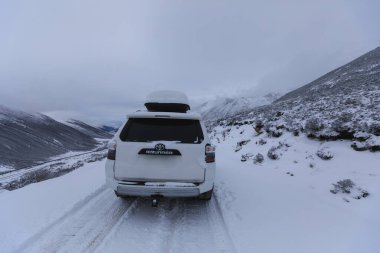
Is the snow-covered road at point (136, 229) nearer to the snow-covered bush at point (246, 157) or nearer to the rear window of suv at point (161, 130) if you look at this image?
the rear window of suv at point (161, 130)

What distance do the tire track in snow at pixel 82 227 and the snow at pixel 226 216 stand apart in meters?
0.02

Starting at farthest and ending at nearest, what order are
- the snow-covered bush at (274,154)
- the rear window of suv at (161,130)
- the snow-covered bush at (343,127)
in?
the snow-covered bush at (274,154) < the snow-covered bush at (343,127) < the rear window of suv at (161,130)

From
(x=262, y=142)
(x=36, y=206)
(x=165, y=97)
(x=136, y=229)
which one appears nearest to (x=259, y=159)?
(x=262, y=142)

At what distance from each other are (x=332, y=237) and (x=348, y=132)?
546cm

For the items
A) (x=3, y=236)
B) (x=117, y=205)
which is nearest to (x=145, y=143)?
(x=117, y=205)

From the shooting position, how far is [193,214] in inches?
230

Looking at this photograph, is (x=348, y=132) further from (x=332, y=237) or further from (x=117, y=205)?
(x=117, y=205)

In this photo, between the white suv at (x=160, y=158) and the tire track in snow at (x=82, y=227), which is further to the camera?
the white suv at (x=160, y=158)

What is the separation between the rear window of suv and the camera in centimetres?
543

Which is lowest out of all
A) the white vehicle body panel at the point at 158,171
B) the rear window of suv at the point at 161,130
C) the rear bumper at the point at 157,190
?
the rear bumper at the point at 157,190

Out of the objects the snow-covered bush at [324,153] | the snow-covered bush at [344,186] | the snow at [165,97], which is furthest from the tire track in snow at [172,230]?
the snow-covered bush at [324,153]

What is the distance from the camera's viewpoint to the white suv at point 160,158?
5.22 metres

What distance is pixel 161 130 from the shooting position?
18.0 feet

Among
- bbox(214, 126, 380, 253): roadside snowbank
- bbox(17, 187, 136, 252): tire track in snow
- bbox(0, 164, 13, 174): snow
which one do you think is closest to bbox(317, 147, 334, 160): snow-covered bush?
bbox(214, 126, 380, 253): roadside snowbank
